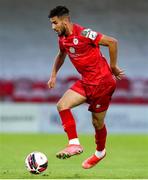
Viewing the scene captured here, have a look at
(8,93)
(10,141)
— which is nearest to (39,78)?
(8,93)

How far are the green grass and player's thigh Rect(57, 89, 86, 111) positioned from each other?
875 millimetres

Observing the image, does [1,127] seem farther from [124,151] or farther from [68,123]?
[68,123]

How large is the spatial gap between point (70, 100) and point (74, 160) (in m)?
3.38

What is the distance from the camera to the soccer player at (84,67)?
9.41m

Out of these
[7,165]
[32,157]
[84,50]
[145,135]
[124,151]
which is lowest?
[145,135]

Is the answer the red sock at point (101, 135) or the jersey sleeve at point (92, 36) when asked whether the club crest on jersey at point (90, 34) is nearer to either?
the jersey sleeve at point (92, 36)

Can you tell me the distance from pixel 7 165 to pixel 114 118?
11.2 metres

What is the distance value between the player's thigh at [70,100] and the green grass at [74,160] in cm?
87

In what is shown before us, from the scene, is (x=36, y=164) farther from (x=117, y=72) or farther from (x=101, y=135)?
(x=117, y=72)

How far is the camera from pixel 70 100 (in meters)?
9.48

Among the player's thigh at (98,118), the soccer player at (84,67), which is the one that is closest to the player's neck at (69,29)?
the soccer player at (84,67)

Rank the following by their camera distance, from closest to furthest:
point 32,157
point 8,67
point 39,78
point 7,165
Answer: point 32,157 < point 7,165 < point 39,78 < point 8,67

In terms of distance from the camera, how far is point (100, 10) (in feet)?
86.0

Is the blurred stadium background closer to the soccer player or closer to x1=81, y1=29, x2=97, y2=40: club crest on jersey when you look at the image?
the soccer player
